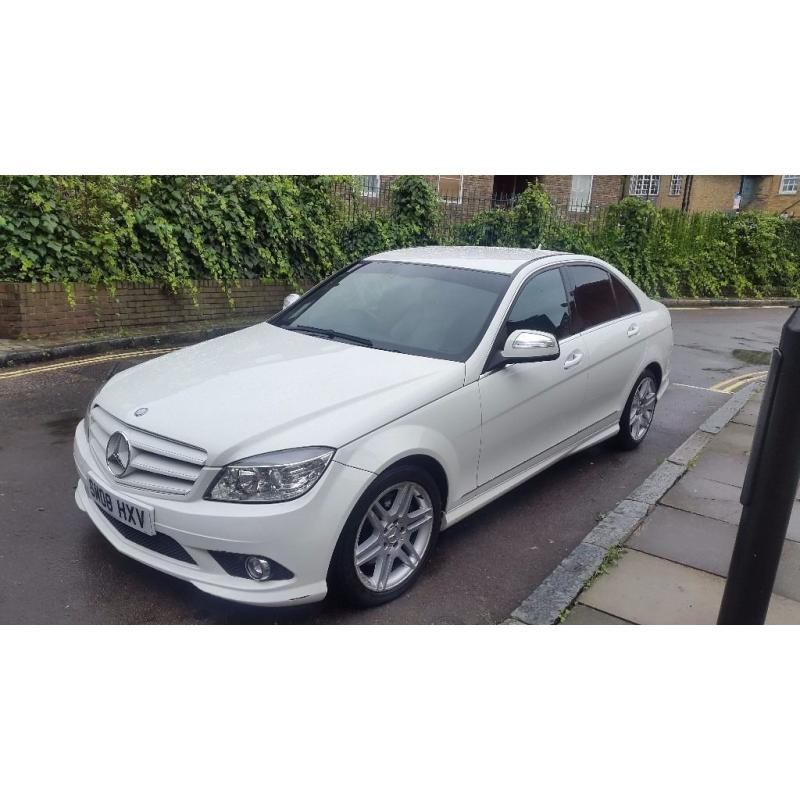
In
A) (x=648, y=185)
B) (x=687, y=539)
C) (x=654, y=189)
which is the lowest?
(x=687, y=539)

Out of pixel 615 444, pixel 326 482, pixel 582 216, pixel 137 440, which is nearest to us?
pixel 326 482

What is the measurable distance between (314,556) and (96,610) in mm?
1156

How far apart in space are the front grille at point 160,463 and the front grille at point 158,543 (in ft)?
0.72

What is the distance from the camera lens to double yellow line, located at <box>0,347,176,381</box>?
24.3 feet

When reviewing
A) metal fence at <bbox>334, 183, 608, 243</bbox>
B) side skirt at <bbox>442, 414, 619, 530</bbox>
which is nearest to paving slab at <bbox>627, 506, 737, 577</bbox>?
side skirt at <bbox>442, 414, 619, 530</bbox>

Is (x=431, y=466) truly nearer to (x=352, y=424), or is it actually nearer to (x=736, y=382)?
(x=352, y=424)

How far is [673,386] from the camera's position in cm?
864

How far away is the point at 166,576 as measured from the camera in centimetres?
371

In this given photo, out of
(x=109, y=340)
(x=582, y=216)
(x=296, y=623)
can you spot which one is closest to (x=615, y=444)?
(x=296, y=623)

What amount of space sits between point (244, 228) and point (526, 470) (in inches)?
286

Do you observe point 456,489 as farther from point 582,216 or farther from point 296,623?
point 582,216

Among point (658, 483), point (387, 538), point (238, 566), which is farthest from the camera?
point (658, 483)

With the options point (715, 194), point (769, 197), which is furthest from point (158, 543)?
point (769, 197)

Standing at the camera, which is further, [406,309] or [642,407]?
[642,407]
